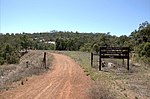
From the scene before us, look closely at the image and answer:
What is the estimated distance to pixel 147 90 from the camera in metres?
18.7

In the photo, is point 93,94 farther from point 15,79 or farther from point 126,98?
point 15,79

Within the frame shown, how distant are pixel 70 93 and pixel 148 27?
45967 mm

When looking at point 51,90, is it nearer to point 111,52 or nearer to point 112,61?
point 111,52

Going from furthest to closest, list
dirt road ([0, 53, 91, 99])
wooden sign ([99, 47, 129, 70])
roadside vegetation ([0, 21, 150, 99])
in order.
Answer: wooden sign ([99, 47, 129, 70])
roadside vegetation ([0, 21, 150, 99])
dirt road ([0, 53, 91, 99])

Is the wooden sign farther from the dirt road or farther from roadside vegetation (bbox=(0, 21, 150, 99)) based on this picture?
the dirt road

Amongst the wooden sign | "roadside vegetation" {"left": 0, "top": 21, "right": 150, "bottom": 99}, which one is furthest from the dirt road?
the wooden sign

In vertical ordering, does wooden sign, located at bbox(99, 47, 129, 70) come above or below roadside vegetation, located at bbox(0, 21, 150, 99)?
above

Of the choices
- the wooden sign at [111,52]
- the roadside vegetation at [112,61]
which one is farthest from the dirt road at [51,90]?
the wooden sign at [111,52]

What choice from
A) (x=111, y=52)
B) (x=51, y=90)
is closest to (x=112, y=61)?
(x=111, y=52)

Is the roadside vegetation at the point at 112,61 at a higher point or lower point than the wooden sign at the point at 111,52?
lower

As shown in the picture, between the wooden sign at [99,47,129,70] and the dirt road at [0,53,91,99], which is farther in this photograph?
the wooden sign at [99,47,129,70]

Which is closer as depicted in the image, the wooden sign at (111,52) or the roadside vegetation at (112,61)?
the roadside vegetation at (112,61)

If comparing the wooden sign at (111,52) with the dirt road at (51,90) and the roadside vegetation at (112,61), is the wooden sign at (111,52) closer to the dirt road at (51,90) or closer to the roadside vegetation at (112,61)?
the roadside vegetation at (112,61)

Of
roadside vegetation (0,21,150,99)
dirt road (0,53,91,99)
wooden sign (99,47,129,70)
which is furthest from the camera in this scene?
wooden sign (99,47,129,70)
